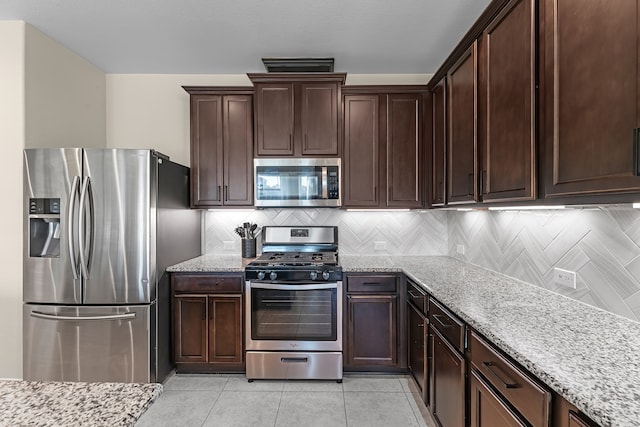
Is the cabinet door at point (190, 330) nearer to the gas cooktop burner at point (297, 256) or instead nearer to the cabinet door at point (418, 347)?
the gas cooktop burner at point (297, 256)

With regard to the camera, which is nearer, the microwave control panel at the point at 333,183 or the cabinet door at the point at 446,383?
the cabinet door at the point at 446,383

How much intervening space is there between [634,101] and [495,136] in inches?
32.8

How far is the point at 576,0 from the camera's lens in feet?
4.06

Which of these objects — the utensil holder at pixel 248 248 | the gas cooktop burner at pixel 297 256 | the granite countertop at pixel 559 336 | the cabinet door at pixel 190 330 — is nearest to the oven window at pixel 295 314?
the gas cooktop burner at pixel 297 256

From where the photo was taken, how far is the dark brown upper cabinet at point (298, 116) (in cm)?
308

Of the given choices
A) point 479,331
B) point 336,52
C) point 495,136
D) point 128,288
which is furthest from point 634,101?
point 128,288

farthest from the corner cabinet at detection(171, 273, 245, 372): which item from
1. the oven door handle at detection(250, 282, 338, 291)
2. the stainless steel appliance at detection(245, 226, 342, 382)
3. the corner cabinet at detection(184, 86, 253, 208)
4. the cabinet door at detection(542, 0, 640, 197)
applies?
the cabinet door at detection(542, 0, 640, 197)

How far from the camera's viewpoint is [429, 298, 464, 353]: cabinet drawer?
65.1 inches

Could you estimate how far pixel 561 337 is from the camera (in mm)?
1254

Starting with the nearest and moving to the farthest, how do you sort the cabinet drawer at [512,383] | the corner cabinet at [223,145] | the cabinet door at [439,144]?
the cabinet drawer at [512,383], the cabinet door at [439,144], the corner cabinet at [223,145]

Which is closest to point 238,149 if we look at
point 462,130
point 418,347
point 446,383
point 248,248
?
point 248,248

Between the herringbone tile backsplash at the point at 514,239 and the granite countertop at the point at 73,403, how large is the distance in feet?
6.14

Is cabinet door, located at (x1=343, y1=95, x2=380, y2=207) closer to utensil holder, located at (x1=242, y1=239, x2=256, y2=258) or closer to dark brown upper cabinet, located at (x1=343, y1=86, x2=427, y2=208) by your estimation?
dark brown upper cabinet, located at (x1=343, y1=86, x2=427, y2=208)

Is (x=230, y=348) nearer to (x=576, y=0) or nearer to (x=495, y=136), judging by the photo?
(x=495, y=136)
